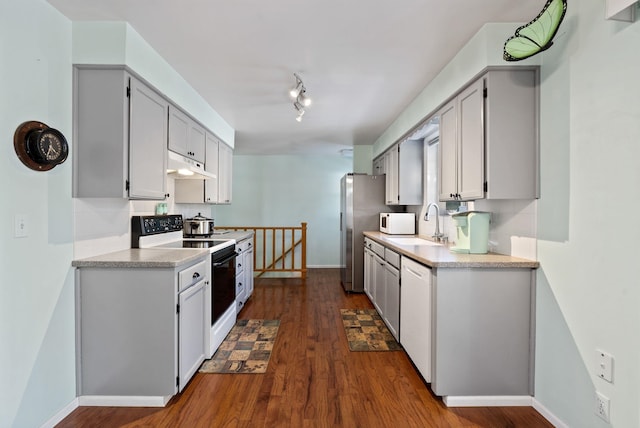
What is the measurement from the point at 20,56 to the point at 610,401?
340 cm

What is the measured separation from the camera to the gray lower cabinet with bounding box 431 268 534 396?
2.04 meters

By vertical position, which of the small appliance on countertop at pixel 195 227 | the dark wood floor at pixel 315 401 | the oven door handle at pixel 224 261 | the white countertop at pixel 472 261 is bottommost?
the dark wood floor at pixel 315 401

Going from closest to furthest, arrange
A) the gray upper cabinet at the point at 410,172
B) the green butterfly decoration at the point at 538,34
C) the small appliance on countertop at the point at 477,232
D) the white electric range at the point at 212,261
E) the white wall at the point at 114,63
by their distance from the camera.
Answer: the green butterfly decoration at the point at 538,34, the white wall at the point at 114,63, the small appliance on countertop at the point at 477,232, the white electric range at the point at 212,261, the gray upper cabinet at the point at 410,172

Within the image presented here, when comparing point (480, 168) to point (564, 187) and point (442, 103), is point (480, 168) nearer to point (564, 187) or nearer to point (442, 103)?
point (564, 187)

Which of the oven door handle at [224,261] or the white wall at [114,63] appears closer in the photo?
the white wall at [114,63]

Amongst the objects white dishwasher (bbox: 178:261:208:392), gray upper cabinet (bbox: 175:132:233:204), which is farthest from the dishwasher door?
gray upper cabinet (bbox: 175:132:233:204)

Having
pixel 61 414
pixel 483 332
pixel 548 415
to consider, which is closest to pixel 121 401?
pixel 61 414

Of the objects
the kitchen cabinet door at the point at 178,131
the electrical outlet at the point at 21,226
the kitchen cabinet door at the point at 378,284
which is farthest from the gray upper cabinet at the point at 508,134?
the electrical outlet at the point at 21,226

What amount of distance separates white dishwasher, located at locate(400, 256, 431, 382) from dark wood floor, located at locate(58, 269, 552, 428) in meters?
0.16

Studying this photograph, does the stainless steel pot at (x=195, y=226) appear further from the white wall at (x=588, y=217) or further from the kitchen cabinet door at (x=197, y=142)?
the white wall at (x=588, y=217)

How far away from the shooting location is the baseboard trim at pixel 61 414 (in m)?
1.81

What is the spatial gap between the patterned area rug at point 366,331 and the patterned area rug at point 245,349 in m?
0.76

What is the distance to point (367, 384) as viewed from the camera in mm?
2277

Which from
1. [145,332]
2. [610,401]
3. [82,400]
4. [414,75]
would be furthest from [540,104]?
[82,400]
